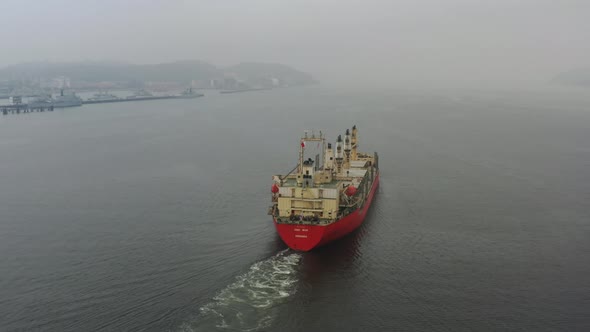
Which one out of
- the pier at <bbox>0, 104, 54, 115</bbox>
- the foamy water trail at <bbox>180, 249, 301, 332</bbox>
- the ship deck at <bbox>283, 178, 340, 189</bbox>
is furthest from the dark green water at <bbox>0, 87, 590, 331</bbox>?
the pier at <bbox>0, 104, 54, 115</bbox>

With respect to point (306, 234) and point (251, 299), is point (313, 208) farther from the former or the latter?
point (251, 299)

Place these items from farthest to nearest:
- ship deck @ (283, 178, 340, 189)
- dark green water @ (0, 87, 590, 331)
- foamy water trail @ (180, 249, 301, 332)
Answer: ship deck @ (283, 178, 340, 189) < dark green water @ (0, 87, 590, 331) < foamy water trail @ (180, 249, 301, 332)

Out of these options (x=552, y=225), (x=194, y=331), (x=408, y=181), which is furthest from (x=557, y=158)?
(x=194, y=331)

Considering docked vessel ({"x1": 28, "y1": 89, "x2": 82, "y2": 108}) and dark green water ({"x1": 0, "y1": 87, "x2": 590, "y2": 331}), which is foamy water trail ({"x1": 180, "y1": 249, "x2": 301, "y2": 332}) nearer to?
dark green water ({"x1": 0, "y1": 87, "x2": 590, "y2": 331})

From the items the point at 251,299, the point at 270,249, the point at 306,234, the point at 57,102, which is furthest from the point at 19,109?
the point at 251,299

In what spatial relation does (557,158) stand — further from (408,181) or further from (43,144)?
(43,144)
